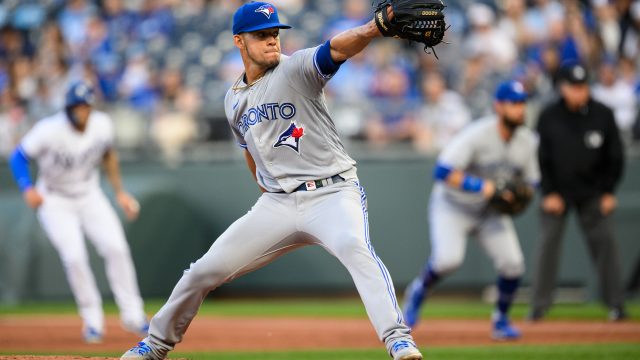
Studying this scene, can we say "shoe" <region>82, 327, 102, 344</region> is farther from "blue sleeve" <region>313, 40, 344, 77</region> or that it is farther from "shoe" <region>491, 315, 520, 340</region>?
"blue sleeve" <region>313, 40, 344, 77</region>

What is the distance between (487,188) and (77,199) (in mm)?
3855

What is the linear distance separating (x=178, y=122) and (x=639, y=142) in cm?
616

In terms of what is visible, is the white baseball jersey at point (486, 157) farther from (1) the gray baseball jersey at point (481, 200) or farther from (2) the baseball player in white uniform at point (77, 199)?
(2) the baseball player in white uniform at point (77, 199)

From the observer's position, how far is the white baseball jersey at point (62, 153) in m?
9.87

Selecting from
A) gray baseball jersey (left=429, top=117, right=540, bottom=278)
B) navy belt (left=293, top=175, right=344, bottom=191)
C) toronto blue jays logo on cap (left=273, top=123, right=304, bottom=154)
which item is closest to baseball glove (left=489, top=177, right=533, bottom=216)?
gray baseball jersey (left=429, top=117, right=540, bottom=278)

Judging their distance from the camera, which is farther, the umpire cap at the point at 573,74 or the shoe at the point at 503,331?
the umpire cap at the point at 573,74

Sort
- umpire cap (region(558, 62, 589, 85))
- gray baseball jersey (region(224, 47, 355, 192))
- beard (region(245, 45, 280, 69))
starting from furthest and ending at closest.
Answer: umpire cap (region(558, 62, 589, 85))
beard (region(245, 45, 280, 69))
gray baseball jersey (region(224, 47, 355, 192))

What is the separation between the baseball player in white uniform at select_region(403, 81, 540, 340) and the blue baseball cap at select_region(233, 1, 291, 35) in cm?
382

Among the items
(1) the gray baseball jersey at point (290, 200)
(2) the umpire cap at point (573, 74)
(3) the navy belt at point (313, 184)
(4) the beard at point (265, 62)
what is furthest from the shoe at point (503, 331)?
(4) the beard at point (265, 62)

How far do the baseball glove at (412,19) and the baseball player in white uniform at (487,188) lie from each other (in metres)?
3.96

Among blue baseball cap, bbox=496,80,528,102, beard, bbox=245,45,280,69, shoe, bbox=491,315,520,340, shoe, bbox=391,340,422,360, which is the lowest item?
shoe, bbox=491,315,520,340

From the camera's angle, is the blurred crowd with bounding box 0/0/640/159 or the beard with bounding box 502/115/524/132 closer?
the beard with bounding box 502/115/524/132

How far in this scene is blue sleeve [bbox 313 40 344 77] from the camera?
5.52m

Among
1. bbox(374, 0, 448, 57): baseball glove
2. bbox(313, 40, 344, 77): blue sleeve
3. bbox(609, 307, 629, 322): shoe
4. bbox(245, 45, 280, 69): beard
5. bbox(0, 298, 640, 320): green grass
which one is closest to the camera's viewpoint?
bbox(374, 0, 448, 57): baseball glove
